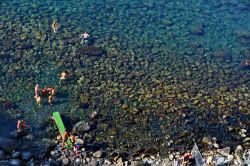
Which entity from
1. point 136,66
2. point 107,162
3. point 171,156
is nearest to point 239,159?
point 171,156

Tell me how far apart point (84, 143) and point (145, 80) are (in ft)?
33.9

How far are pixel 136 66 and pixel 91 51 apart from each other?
16.2 ft

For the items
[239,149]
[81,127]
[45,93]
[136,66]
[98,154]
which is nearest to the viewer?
[98,154]

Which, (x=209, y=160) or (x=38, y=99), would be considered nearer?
(x=209, y=160)

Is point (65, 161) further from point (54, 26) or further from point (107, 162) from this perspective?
point (54, 26)

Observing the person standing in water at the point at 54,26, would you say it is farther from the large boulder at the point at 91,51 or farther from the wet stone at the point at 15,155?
the wet stone at the point at 15,155

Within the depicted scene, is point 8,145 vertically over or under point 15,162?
over

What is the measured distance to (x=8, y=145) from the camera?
25656 mm

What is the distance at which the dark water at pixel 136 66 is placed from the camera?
30.0 meters

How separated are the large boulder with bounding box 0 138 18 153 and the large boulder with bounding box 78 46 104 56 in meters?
14.1

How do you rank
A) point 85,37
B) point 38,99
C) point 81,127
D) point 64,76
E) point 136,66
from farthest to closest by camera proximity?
point 85,37 → point 136,66 → point 64,76 → point 38,99 → point 81,127

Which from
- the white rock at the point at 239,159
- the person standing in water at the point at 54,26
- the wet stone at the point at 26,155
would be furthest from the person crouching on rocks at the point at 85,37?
the white rock at the point at 239,159

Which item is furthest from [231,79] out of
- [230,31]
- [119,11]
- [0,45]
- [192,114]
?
[0,45]

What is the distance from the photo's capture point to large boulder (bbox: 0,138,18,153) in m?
25.4
